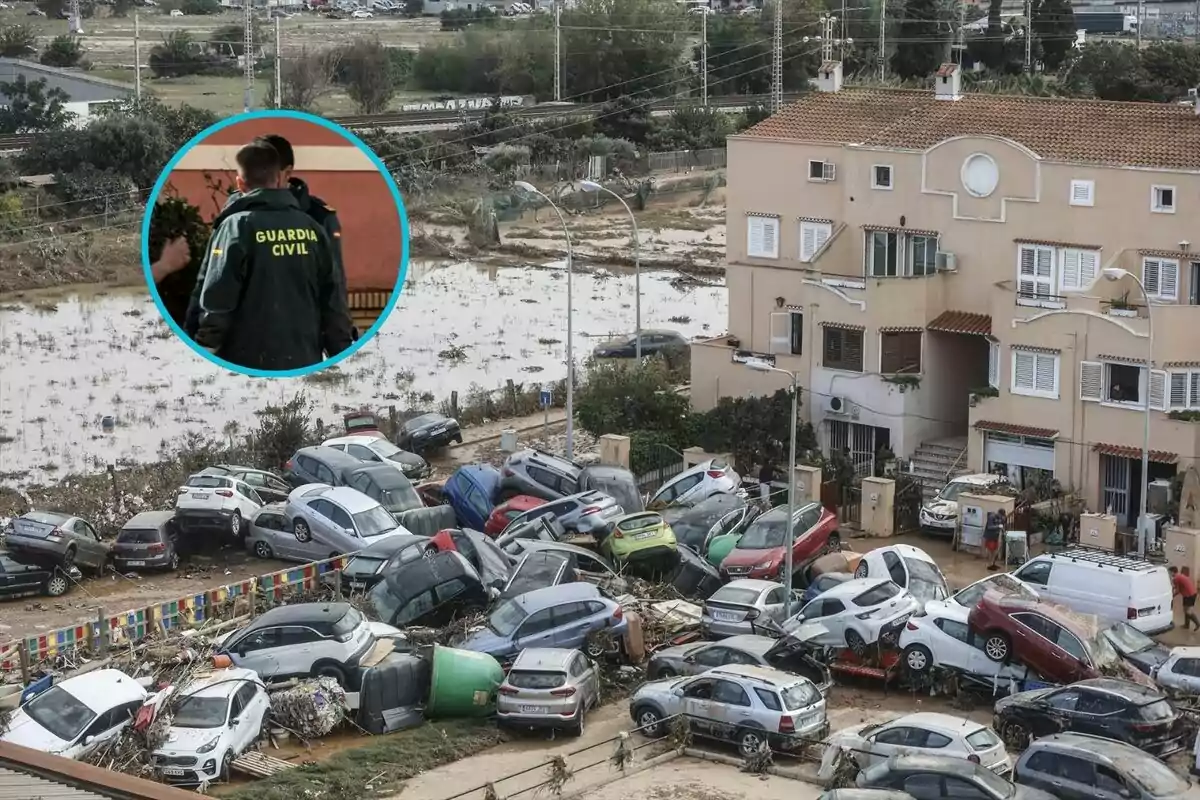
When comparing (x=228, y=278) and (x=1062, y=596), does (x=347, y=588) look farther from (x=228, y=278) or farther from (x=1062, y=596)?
(x=228, y=278)

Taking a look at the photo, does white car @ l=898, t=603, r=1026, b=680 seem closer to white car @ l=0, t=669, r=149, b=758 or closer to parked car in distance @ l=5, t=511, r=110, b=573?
white car @ l=0, t=669, r=149, b=758

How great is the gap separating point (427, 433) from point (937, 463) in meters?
10.1

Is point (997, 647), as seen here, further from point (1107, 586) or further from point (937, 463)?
point (937, 463)

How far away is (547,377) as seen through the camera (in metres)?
51.7

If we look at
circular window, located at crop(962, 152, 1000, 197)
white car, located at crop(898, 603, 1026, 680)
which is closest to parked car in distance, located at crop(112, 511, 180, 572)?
white car, located at crop(898, 603, 1026, 680)

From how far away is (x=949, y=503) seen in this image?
120 ft

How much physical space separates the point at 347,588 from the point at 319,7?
389 feet

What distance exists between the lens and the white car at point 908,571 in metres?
30.8

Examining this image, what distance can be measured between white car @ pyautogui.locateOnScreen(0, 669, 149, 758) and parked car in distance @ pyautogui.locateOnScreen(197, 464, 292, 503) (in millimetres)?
10818

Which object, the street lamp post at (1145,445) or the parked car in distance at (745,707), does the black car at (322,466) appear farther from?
the street lamp post at (1145,445)

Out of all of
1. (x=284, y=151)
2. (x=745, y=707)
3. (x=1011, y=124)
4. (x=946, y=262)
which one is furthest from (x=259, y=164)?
(x=1011, y=124)

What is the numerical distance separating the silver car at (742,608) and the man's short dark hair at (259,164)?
1958 centimetres

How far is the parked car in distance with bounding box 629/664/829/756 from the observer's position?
25516 millimetres

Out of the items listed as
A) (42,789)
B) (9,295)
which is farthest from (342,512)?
(9,295)
